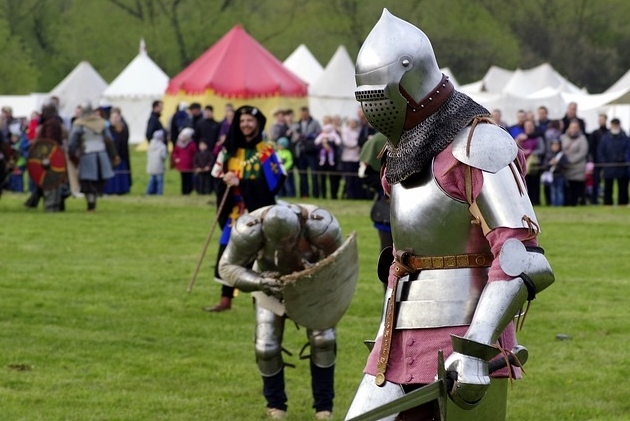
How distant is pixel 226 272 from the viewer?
819 centimetres

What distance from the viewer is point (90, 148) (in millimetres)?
20984

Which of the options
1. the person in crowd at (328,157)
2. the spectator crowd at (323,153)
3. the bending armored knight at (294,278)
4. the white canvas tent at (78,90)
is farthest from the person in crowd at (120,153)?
the white canvas tent at (78,90)

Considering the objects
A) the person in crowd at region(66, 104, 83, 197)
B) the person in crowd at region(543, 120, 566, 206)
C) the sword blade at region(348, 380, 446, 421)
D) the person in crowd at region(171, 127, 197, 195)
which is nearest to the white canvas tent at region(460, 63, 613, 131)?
the person in crowd at region(543, 120, 566, 206)

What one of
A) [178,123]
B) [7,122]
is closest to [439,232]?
[178,123]

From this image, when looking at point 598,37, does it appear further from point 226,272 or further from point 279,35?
point 226,272

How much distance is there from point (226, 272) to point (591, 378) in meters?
2.80

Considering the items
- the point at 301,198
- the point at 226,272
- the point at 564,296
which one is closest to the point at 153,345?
the point at 226,272

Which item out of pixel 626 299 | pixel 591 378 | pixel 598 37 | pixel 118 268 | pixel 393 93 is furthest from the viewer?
pixel 598 37

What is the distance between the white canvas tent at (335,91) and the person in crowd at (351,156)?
13.6 metres

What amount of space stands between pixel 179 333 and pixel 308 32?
155 ft

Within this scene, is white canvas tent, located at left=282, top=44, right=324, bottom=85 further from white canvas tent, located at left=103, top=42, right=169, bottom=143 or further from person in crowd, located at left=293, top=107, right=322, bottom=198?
person in crowd, located at left=293, top=107, right=322, bottom=198

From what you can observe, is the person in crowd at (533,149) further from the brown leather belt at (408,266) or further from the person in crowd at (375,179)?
the brown leather belt at (408,266)

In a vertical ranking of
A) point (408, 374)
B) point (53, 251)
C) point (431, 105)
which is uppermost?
point (431, 105)

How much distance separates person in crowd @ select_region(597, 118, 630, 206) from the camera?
22.5 metres
